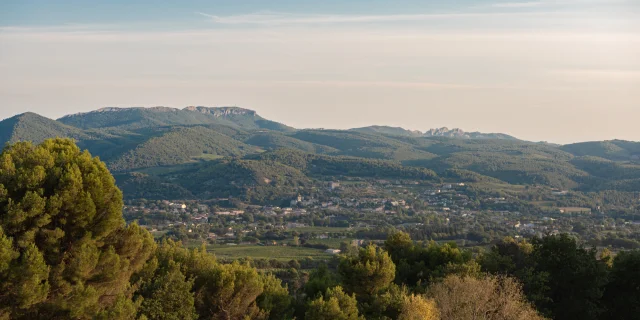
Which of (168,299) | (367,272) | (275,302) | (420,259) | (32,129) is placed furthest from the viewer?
(32,129)

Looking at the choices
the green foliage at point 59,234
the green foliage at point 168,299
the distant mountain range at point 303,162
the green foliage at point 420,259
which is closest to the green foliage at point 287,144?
the distant mountain range at point 303,162

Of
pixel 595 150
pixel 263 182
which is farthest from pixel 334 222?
pixel 595 150

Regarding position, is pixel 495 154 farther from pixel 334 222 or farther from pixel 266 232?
pixel 266 232

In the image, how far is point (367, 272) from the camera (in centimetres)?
2241

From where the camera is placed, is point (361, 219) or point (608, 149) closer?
point (361, 219)

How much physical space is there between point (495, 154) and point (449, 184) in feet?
127

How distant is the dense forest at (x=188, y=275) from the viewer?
47.6 feet

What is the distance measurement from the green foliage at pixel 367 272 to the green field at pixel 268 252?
27.1m

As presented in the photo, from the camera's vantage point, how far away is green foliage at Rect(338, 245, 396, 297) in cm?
2253

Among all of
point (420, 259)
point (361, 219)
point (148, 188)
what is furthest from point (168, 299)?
point (148, 188)

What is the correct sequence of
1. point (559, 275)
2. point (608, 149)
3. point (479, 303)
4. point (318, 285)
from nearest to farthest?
point (479, 303), point (318, 285), point (559, 275), point (608, 149)

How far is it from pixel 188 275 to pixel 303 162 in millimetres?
115867

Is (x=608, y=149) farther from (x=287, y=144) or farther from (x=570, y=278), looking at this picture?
(x=570, y=278)

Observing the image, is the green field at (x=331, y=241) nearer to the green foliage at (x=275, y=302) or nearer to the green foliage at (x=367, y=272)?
the green foliage at (x=367, y=272)
